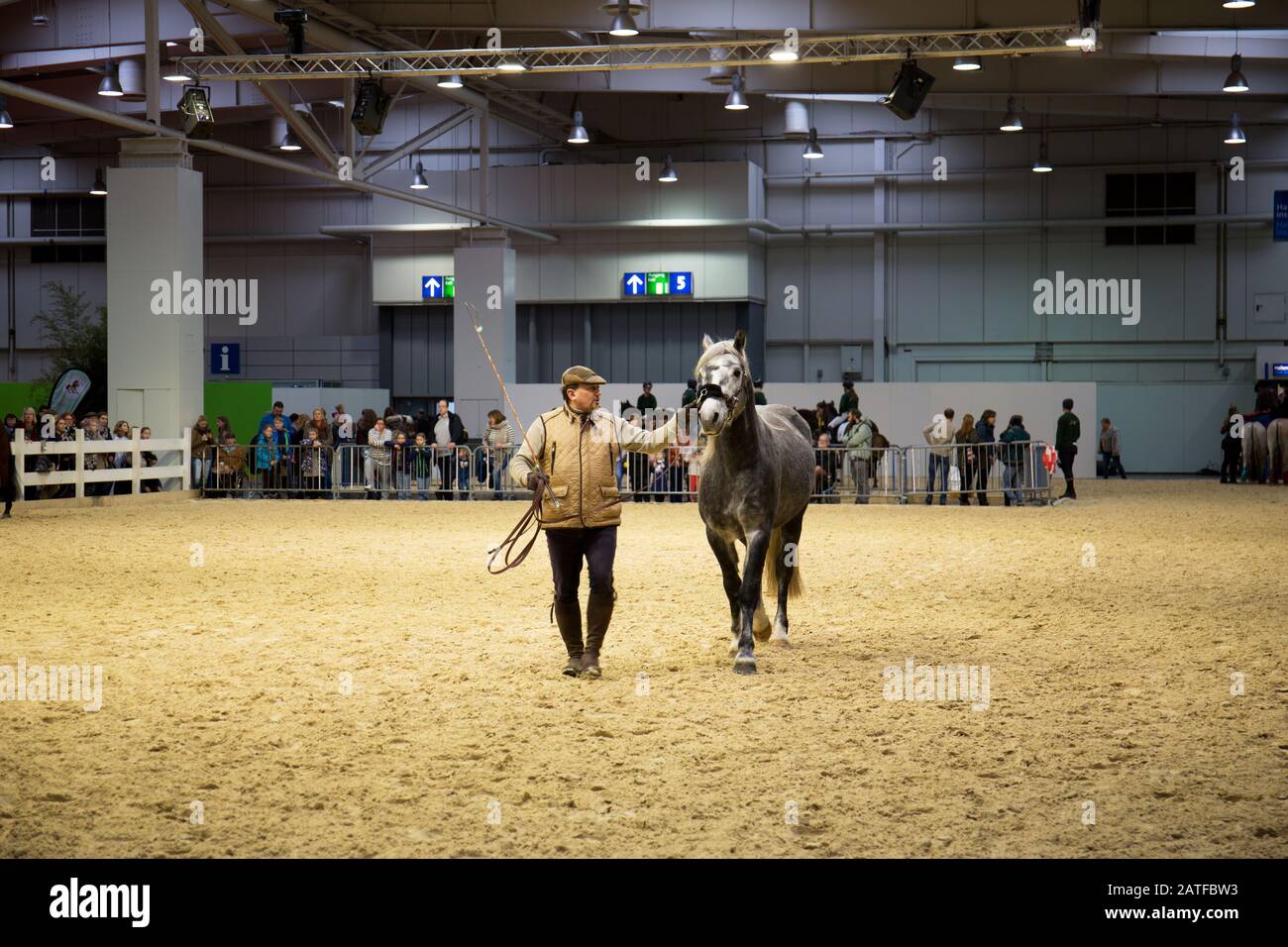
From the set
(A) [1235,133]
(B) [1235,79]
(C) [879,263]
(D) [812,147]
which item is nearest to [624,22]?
(B) [1235,79]

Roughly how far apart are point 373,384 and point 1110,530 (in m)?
26.3

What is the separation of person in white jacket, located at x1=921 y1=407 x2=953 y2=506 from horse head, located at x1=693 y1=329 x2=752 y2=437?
16458 millimetres

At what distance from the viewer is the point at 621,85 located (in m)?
32.1

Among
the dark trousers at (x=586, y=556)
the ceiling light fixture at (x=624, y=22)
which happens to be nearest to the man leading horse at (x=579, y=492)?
the dark trousers at (x=586, y=556)

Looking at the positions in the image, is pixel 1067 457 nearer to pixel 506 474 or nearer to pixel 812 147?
pixel 506 474

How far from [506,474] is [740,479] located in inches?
680

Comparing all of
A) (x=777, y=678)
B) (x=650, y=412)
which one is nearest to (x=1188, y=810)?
Result: (x=777, y=678)

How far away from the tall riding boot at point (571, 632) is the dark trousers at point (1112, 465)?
2866 cm

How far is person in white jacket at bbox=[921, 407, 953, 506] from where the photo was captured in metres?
24.6

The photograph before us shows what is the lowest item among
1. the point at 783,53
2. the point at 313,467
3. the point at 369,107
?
the point at 313,467

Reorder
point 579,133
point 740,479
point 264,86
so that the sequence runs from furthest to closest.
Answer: point 579,133
point 264,86
point 740,479

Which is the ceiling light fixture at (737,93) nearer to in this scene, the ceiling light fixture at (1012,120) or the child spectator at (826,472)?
the child spectator at (826,472)

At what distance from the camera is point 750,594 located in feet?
28.3

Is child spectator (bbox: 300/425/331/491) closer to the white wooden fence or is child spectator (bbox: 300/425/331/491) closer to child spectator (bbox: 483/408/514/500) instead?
the white wooden fence
